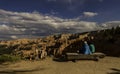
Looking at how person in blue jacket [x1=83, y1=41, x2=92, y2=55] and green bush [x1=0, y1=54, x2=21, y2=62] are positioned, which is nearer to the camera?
person in blue jacket [x1=83, y1=41, x2=92, y2=55]

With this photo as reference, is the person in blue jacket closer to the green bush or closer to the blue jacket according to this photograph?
the blue jacket

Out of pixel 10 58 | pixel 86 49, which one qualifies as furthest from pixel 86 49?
pixel 10 58

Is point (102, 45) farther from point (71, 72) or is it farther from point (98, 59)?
point (71, 72)

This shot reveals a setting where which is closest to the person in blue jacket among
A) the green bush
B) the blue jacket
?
the blue jacket

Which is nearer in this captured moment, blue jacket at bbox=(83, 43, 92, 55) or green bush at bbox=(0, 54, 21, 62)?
blue jacket at bbox=(83, 43, 92, 55)

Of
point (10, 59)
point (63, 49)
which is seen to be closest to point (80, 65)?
point (10, 59)

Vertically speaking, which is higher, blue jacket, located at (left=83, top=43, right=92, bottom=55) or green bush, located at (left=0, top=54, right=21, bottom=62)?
blue jacket, located at (left=83, top=43, right=92, bottom=55)

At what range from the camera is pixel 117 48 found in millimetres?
30297

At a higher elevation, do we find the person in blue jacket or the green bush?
the person in blue jacket

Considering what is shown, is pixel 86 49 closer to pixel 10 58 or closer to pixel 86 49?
pixel 86 49

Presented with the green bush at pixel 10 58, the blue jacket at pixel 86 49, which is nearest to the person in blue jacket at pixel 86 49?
the blue jacket at pixel 86 49

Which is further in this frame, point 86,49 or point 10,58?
point 10,58

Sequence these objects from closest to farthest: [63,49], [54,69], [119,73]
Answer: [119,73]
[54,69]
[63,49]

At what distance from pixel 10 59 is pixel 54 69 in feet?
28.3
